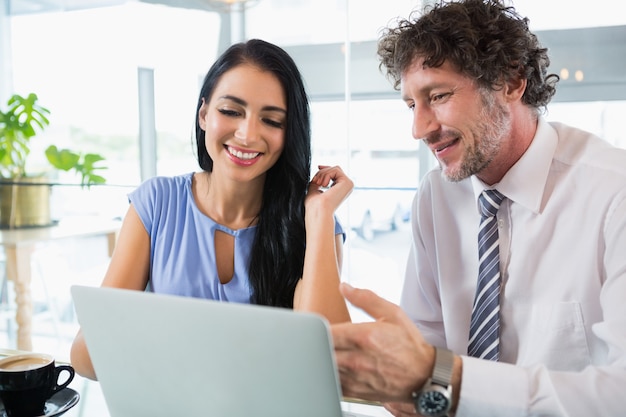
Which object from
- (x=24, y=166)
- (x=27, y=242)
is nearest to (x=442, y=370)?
(x=27, y=242)

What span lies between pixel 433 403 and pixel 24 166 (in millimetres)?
3311

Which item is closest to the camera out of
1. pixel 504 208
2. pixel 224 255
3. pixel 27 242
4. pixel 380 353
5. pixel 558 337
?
pixel 380 353

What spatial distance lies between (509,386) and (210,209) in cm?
96

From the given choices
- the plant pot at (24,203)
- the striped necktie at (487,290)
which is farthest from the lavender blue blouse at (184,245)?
the plant pot at (24,203)

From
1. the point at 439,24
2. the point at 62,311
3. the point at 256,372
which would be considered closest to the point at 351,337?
the point at 256,372

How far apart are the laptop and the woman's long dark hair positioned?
0.74 meters

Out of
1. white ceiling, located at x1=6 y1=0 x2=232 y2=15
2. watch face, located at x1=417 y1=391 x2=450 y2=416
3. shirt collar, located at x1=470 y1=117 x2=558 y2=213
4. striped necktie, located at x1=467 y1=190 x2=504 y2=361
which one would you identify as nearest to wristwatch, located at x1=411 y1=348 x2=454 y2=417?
watch face, located at x1=417 y1=391 x2=450 y2=416

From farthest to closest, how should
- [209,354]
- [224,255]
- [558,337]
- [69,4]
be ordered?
[69,4]
[224,255]
[558,337]
[209,354]

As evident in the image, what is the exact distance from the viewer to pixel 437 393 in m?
0.91

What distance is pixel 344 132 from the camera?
2.96 metres

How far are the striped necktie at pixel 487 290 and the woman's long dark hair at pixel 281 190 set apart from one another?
49 cm

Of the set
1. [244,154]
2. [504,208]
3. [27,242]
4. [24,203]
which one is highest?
[244,154]

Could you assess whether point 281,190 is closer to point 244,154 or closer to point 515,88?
point 244,154

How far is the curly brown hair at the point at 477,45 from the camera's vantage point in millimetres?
1326
